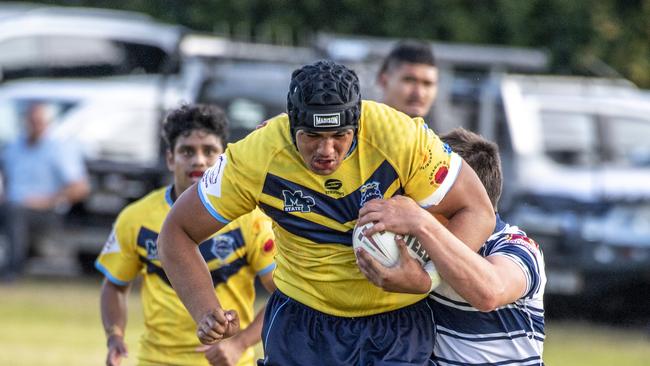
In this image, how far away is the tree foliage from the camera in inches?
739

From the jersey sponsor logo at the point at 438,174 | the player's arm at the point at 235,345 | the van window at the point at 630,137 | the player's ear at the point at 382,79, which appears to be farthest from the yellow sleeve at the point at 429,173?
the van window at the point at 630,137

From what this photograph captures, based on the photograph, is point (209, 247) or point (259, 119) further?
point (259, 119)

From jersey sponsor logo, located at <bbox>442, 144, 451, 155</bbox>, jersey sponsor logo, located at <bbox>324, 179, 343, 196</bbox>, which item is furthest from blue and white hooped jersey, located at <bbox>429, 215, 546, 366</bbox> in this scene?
jersey sponsor logo, located at <bbox>324, 179, 343, 196</bbox>

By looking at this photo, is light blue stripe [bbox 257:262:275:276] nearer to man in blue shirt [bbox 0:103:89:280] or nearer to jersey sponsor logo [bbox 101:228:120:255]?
jersey sponsor logo [bbox 101:228:120:255]

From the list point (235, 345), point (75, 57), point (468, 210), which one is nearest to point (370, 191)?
point (468, 210)

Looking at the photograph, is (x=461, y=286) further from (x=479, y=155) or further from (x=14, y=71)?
(x=14, y=71)

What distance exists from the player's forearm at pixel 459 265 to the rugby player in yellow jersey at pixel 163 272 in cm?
170

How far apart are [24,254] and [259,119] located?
10.4 ft

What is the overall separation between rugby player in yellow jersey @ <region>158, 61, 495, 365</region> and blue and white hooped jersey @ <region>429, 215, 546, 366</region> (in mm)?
129

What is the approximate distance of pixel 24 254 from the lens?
48.7 ft

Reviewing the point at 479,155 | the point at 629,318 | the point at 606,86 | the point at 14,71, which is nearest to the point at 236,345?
the point at 479,155

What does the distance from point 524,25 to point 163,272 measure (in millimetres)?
13455

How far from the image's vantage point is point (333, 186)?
4.74 m

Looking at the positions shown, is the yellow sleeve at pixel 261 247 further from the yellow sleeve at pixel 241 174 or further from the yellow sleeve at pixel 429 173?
the yellow sleeve at pixel 429 173
